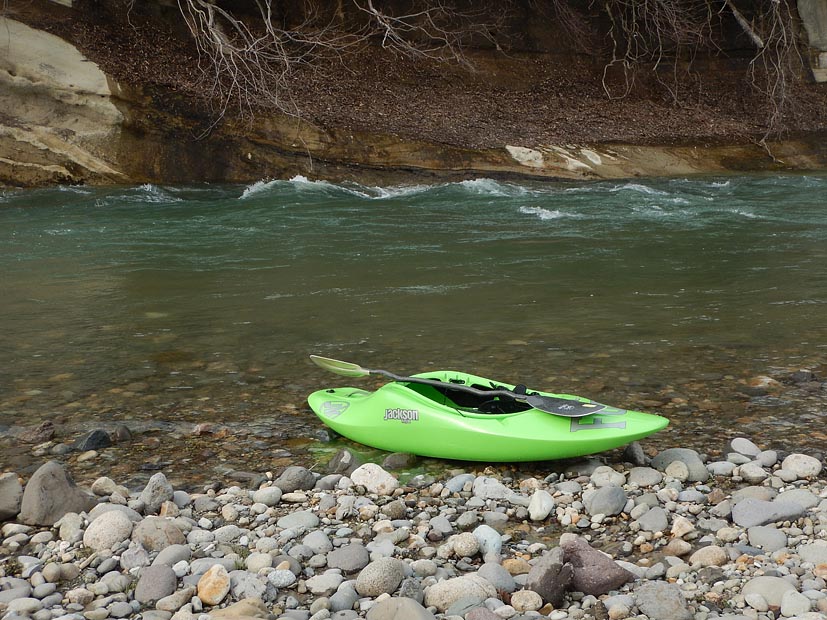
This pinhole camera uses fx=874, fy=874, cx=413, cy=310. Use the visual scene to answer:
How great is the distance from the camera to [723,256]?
23.0 feet

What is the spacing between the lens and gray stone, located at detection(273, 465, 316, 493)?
3119 mm

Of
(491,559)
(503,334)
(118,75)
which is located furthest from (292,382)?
(118,75)

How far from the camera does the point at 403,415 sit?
348cm

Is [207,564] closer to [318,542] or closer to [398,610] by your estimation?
[318,542]

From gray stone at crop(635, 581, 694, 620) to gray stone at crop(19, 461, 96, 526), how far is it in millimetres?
1802

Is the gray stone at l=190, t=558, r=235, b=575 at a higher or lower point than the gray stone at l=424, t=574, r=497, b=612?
lower

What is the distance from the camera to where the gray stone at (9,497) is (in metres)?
2.89

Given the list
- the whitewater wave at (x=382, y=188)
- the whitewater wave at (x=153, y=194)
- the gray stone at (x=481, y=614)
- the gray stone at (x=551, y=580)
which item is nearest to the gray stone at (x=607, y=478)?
the gray stone at (x=551, y=580)

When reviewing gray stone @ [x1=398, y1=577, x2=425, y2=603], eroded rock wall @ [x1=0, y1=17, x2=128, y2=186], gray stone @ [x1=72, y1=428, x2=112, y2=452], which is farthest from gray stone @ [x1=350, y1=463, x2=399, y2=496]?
eroded rock wall @ [x1=0, y1=17, x2=128, y2=186]

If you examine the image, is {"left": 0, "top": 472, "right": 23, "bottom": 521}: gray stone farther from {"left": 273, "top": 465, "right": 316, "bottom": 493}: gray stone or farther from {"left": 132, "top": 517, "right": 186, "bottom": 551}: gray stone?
{"left": 273, "top": 465, "right": 316, "bottom": 493}: gray stone

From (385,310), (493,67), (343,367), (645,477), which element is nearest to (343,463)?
(343,367)

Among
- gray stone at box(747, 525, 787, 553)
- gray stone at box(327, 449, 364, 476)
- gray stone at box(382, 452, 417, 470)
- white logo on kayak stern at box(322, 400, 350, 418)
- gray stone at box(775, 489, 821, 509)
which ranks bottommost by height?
gray stone at box(382, 452, 417, 470)

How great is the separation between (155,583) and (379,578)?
0.62 metres

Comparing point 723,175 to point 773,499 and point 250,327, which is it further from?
point 773,499
